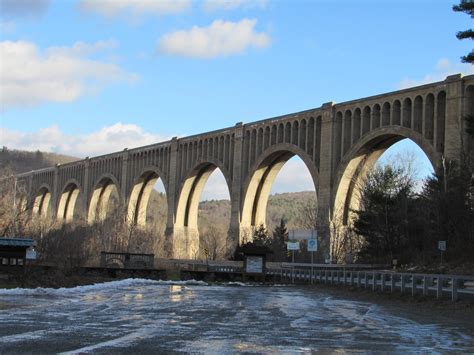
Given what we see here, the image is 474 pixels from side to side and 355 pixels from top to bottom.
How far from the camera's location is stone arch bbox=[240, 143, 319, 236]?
266 feet

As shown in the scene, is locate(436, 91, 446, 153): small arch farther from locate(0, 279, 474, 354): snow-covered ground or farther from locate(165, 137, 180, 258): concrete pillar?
locate(165, 137, 180, 258): concrete pillar

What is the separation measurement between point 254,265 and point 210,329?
34587mm

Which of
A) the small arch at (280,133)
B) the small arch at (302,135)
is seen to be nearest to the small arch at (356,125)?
the small arch at (302,135)

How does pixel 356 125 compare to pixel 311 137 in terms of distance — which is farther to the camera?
pixel 311 137

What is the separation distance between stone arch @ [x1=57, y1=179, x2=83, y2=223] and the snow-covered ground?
118 metres

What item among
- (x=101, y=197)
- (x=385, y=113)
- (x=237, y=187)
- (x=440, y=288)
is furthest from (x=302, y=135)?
(x=101, y=197)

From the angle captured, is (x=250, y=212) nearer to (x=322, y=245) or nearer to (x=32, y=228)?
(x=322, y=245)

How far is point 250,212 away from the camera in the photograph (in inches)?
3450

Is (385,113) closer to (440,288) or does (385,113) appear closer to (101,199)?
(440,288)

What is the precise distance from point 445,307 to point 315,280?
A: 23.7 m

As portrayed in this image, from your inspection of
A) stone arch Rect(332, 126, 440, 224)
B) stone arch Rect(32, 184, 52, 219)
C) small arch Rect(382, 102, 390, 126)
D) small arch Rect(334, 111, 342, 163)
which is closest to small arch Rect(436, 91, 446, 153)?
stone arch Rect(332, 126, 440, 224)

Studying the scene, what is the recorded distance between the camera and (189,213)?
102938 millimetres

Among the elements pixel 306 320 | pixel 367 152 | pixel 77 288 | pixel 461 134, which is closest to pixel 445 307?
pixel 306 320

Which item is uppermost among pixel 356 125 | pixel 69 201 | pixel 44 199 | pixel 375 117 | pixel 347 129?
pixel 375 117
